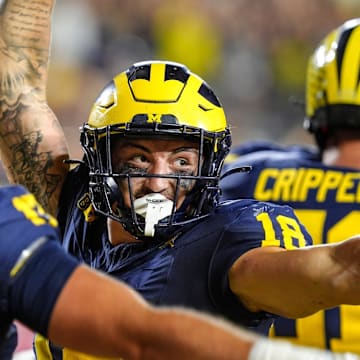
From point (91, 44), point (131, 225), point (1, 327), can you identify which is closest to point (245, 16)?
point (91, 44)

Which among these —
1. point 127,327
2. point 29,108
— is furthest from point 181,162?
point 127,327

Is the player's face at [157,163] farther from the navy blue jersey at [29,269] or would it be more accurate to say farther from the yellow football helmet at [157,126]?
the navy blue jersey at [29,269]

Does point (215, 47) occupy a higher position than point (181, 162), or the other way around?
point (181, 162)

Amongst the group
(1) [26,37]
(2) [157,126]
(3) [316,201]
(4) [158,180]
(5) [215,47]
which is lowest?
(5) [215,47]

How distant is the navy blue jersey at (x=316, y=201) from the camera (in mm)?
2977

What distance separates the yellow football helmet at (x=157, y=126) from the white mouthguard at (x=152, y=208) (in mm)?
15

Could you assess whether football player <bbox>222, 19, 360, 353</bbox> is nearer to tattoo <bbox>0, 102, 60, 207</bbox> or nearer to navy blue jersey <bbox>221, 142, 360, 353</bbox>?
navy blue jersey <bbox>221, 142, 360, 353</bbox>

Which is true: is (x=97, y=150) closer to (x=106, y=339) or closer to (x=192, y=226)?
(x=192, y=226)

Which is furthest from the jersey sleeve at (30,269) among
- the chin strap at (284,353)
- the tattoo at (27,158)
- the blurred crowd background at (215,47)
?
the blurred crowd background at (215,47)

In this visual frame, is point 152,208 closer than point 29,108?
Yes

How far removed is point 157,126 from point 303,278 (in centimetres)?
59

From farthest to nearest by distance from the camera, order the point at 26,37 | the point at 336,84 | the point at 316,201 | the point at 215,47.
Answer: the point at 215,47 → the point at 336,84 → the point at 316,201 → the point at 26,37

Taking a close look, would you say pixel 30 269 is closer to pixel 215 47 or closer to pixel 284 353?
pixel 284 353

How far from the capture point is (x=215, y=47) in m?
8.05
